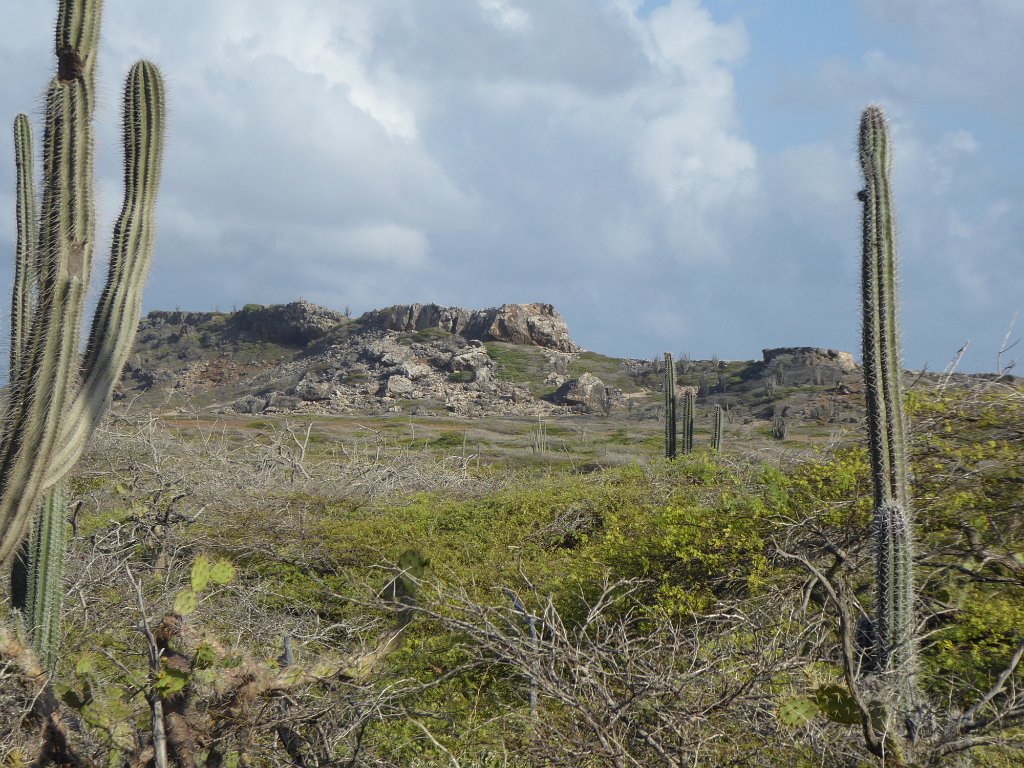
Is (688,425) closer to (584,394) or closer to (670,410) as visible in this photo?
(670,410)

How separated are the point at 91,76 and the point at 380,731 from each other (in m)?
3.97

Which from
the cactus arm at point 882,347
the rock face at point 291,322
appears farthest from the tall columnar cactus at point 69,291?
the rock face at point 291,322

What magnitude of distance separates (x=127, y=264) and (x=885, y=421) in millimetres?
4348

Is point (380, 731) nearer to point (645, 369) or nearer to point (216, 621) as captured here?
point (216, 621)

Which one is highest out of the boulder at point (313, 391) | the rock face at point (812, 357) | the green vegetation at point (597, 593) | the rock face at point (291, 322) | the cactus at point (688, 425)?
the rock face at point (291, 322)

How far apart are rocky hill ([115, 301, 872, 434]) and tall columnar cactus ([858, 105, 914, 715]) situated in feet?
123

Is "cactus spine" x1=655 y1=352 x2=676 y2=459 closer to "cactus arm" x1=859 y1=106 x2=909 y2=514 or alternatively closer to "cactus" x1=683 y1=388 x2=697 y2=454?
"cactus" x1=683 y1=388 x2=697 y2=454

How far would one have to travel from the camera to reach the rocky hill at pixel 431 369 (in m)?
56.2

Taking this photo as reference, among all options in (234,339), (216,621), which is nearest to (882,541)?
(216,621)

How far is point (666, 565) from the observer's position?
21.0 feet

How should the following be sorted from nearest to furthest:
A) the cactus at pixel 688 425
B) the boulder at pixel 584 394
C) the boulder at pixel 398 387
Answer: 1. the cactus at pixel 688 425
2. the boulder at pixel 584 394
3. the boulder at pixel 398 387

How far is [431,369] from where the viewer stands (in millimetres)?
65625

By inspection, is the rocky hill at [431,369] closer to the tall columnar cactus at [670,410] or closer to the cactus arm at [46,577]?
the tall columnar cactus at [670,410]

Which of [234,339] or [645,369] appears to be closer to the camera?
[645,369]
